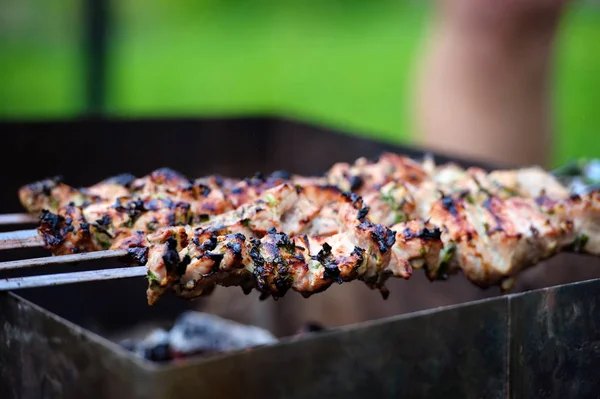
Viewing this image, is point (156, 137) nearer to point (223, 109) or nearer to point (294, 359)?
point (294, 359)

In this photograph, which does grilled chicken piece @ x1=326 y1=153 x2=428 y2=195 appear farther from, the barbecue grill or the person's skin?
the person's skin

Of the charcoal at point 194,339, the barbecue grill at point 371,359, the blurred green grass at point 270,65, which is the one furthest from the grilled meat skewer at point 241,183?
the blurred green grass at point 270,65

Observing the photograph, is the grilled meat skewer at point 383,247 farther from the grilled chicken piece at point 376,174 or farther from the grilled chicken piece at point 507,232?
the grilled chicken piece at point 376,174

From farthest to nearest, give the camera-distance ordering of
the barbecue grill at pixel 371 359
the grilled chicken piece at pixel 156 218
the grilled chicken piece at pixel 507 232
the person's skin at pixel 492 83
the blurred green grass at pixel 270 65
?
the blurred green grass at pixel 270 65 < the person's skin at pixel 492 83 < the grilled chicken piece at pixel 507 232 < the grilled chicken piece at pixel 156 218 < the barbecue grill at pixel 371 359

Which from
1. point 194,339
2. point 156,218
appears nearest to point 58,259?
point 156,218

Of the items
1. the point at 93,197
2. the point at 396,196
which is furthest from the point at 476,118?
the point at 93,197

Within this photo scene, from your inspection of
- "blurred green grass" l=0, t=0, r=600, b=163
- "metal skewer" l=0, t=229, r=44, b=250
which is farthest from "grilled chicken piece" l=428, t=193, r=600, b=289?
"blurred green grass" l=0, t=0, r=600, b=163
